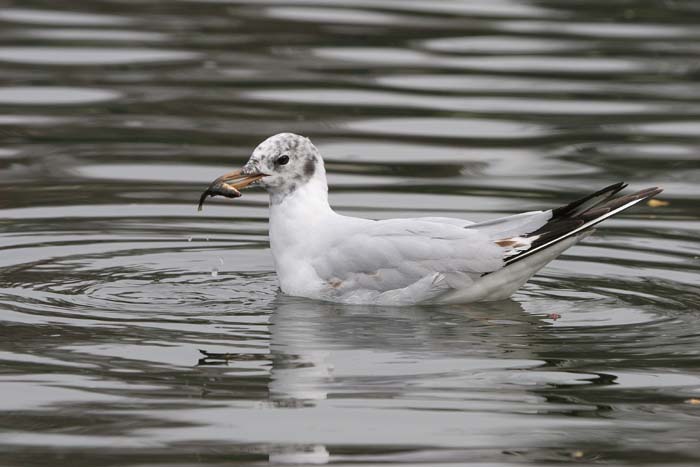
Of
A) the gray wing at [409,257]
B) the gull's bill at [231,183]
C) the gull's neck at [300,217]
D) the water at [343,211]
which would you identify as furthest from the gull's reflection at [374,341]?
the gull's bill at [231,183]

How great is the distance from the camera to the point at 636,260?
11102 mm

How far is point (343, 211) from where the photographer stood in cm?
1259

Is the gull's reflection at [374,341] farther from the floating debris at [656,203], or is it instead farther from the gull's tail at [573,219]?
the floating debris at [656,203]

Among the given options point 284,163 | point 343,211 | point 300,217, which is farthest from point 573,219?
point 343,211

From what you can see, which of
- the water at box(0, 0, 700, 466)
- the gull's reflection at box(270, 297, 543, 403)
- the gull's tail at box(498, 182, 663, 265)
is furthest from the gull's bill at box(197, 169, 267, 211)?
the gull's tail at box(498, 182, 663, 265)

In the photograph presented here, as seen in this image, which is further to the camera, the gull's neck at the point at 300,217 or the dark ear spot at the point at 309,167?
the dark ear spot at the point at 309,167

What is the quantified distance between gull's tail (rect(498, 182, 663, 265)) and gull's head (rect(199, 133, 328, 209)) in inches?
51.7

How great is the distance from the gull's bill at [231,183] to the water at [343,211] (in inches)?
22.9

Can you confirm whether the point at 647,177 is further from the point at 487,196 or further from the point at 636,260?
the point at 636,260

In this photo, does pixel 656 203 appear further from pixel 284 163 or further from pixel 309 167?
pixel 284 163

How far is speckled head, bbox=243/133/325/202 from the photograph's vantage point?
396 inches

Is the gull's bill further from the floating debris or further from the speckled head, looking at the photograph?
the floating debris

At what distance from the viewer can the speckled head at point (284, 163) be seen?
33.0 ft

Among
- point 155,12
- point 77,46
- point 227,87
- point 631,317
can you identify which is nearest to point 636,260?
point 631,317
